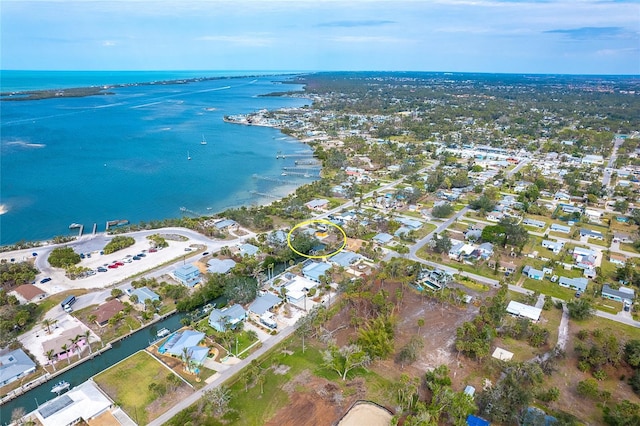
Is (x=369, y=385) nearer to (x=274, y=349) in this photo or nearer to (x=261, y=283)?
(x=274, y=349)

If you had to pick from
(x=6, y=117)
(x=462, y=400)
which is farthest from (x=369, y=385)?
(x=6, y=117)

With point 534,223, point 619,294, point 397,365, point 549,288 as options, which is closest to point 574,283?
point 549,288

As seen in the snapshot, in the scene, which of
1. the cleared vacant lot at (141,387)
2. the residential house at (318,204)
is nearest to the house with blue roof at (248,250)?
the residential house at (318,204)

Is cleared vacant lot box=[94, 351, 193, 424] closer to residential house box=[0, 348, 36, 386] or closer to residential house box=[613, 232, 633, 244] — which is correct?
residential house box=[0, 348, 36, 386]

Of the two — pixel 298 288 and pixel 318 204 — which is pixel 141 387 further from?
pixel 318 204

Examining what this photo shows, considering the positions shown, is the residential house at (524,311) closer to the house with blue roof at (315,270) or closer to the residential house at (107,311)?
the house with blue roof at (315,270)

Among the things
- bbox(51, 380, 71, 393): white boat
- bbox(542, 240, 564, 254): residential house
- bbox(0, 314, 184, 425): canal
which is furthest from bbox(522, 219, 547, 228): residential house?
bbox(51, 380, 71, 393): white boat

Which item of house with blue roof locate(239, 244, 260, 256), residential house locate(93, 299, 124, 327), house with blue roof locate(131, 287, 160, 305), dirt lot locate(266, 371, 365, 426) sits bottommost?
dirt lot locate(266, 371, 365, 426)
